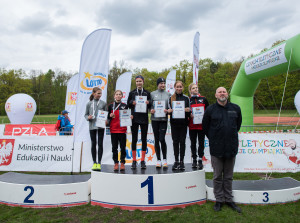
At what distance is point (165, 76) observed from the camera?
4756 centimetres

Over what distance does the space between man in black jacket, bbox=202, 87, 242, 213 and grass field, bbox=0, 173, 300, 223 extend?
0.23 metres

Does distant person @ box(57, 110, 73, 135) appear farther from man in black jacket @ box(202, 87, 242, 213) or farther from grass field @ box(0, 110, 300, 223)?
man in black jacket @ box(202, 87, 242, 213)

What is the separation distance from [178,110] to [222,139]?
954 millimetres

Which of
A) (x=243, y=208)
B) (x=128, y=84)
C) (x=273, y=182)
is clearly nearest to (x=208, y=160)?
(x=273, y=182)

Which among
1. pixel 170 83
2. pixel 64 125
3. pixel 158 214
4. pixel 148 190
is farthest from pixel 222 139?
pixel 170 83

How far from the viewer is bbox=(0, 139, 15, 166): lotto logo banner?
672cm

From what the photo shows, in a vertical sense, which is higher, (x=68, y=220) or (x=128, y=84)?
(x=128, y=84)

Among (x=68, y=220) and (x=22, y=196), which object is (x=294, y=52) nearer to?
(x=68, y=220)

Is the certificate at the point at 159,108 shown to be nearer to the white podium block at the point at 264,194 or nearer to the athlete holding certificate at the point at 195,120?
the athlete holding certificate at the point at 195,120

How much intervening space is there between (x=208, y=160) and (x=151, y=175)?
336 cm

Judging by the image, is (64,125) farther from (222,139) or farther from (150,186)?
(222,139)

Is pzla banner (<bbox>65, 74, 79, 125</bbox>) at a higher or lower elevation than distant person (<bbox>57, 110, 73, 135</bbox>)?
higher

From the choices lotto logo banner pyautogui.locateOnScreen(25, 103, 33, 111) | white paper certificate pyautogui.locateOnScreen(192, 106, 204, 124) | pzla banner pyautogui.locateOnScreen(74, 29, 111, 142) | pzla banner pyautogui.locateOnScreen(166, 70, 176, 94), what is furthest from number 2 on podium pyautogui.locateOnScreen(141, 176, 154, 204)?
lotto logo banner pyautogui.locateOnScreen(25, 103, 33, 111)

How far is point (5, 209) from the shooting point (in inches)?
153
